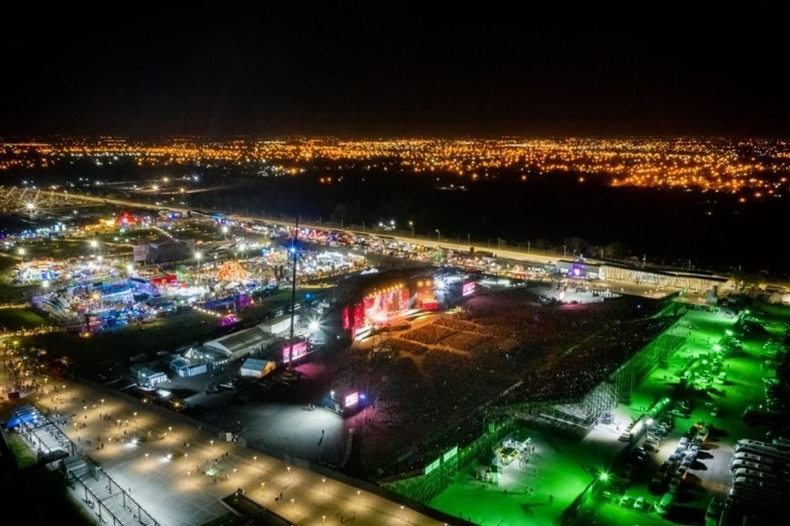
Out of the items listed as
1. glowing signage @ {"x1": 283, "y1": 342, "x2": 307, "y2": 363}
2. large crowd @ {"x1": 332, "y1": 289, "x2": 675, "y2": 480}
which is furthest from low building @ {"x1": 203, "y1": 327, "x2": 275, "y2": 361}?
large crowd @ {"x1": 332, "y1": 289, "x2": 675, "y2": 480}

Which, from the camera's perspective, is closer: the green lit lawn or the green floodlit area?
the green floodlit area

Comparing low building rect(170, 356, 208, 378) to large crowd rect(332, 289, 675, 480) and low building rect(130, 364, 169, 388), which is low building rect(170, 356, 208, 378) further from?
large crowd rect(332, 289, 675, 480)

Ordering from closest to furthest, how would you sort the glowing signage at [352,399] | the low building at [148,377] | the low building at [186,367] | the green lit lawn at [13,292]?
the glowing signage at [352,399]
the low building at [148,377]
the low building at [186,367]
the green lit lawn at [13,292]

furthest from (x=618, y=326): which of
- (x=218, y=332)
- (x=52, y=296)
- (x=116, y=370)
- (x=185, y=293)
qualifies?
(x=52, y=296)

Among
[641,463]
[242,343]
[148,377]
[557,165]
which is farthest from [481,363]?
[557,165]

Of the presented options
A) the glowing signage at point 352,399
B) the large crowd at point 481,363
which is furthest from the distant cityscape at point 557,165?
the glowing signage at point 352,399

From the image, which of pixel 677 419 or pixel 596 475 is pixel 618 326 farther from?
pixel 596 475

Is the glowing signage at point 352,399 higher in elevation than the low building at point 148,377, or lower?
higher

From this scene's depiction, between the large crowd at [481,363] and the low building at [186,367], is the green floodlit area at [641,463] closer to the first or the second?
the large crowd at [481,363]

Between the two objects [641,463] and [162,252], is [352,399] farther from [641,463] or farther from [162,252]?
[162,252]
